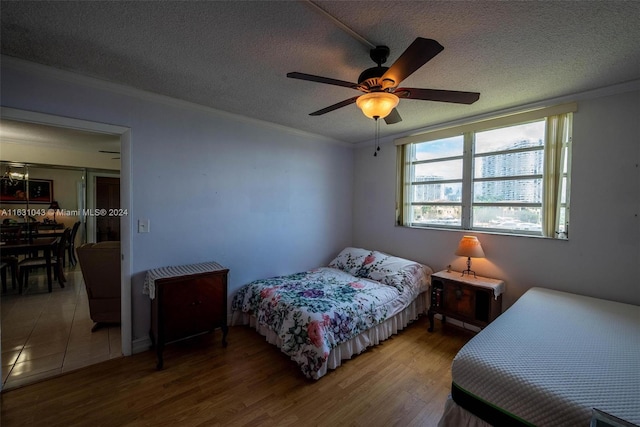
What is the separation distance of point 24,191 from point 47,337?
378 cm

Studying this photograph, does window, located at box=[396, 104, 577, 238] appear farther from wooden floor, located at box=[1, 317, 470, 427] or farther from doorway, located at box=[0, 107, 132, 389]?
doorway, located at box=[0, 107, 132, 389]

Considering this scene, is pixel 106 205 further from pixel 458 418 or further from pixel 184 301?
pixel 458 418

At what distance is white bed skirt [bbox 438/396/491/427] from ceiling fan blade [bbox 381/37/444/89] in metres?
1.86

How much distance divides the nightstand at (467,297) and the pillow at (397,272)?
0.76ft

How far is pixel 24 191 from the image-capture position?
4738 mm

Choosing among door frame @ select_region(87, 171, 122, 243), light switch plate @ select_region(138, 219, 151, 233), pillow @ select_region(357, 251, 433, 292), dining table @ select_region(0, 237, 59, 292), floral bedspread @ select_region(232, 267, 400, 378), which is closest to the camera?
floral bedspread @ select_region(232, 267, 400, 378)

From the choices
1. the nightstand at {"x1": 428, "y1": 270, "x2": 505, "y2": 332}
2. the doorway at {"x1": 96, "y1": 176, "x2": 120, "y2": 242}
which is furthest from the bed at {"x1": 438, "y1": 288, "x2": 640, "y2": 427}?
the doorway at {"x1": 96, "y1": 176, "x2": 120, "y2": 242}

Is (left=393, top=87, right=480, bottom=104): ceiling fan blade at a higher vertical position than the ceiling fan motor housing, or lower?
lower

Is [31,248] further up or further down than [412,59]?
further down

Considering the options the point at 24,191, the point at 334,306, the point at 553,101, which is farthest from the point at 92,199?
the point at 553,101

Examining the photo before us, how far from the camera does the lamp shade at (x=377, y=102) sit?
1600mm

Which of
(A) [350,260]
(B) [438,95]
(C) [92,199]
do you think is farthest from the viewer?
(C) [92,199]

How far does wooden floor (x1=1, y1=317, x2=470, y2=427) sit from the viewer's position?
5.65ft

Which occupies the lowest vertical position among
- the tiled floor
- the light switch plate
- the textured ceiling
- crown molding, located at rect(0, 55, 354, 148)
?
the tiled floor
